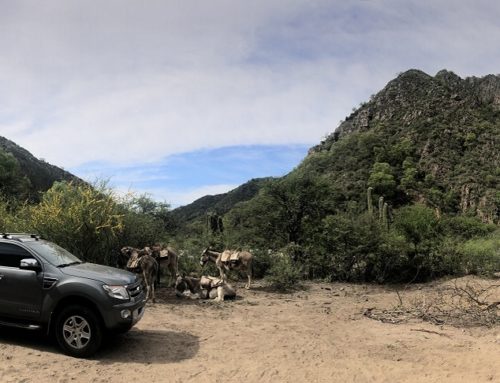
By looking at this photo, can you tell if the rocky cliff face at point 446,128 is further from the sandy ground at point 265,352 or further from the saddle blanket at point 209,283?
the sandy ground at point 265,352

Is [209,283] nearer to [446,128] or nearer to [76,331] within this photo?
[76,331]

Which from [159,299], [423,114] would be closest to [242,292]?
[159,299]

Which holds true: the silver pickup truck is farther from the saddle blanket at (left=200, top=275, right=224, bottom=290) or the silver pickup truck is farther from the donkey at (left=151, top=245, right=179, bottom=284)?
the donkey at (left=151, top=245, right=179, bottom=284)

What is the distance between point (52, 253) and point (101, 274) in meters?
1.11

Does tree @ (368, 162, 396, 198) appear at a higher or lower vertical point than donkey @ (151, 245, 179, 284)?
higher

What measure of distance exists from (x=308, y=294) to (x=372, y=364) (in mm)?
Result: 7655

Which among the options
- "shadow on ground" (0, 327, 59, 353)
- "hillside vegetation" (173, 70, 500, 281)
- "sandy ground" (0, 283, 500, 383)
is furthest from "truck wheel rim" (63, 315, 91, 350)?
"hillside vegetation" (173, 70, 500, 281)

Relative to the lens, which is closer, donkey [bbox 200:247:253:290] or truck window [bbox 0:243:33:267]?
truck window [bbox 0:243:33:267]

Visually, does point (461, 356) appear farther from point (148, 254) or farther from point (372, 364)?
point (148, 254)

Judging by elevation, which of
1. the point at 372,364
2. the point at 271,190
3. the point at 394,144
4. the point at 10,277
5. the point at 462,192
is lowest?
the point at 372,364

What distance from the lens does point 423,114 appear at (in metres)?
67.3

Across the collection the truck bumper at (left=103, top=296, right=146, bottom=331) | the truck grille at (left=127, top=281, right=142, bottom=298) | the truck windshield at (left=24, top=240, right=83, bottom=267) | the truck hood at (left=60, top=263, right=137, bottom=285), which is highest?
the truck windshield at (left=24, top=240, right=83, bottom=267)

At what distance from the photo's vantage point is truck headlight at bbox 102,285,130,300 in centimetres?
745

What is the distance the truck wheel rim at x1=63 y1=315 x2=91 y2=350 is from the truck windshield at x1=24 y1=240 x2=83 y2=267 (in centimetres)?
102
